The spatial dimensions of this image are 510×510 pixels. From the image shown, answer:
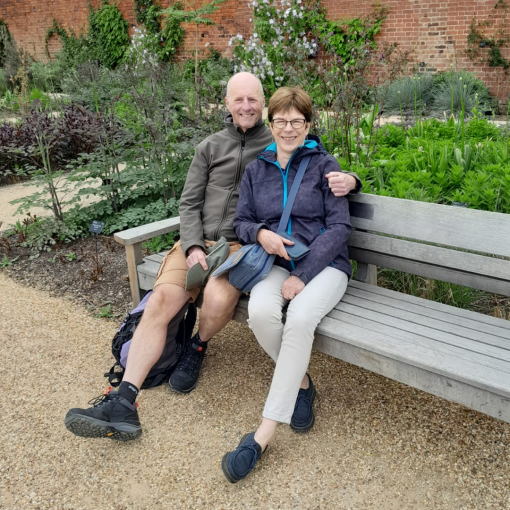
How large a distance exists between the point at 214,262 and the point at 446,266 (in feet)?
3.73

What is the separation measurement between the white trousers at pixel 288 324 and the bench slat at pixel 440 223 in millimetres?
391

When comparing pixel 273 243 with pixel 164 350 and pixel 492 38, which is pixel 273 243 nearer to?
pixel 164 350

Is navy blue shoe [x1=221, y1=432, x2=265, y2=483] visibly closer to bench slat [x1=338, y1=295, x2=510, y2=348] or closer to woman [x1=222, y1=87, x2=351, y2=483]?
woman [x1=222, y1=87, x2=351, y2=483]

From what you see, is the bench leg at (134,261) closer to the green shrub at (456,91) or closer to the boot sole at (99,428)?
the boot sole at (99,428)

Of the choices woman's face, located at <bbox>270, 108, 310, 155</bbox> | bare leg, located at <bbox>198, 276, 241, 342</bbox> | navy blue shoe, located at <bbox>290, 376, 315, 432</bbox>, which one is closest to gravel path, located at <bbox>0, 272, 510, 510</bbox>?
navy blue shoe, located at <bbox>290, 376, 315, 432</bbox>

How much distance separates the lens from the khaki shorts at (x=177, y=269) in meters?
2.77

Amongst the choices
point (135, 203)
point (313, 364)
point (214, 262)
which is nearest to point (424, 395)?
point (313, 364)

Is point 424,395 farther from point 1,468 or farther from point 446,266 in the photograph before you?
point 1,468

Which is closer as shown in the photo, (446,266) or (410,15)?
(446,266)

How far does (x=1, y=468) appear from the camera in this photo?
235 centimetres

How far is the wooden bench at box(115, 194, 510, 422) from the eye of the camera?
2.03m

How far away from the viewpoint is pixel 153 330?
2613 mm

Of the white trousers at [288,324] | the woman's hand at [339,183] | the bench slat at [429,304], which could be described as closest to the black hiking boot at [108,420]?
the white trousers at [288,324]

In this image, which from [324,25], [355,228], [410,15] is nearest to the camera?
[355,228]
